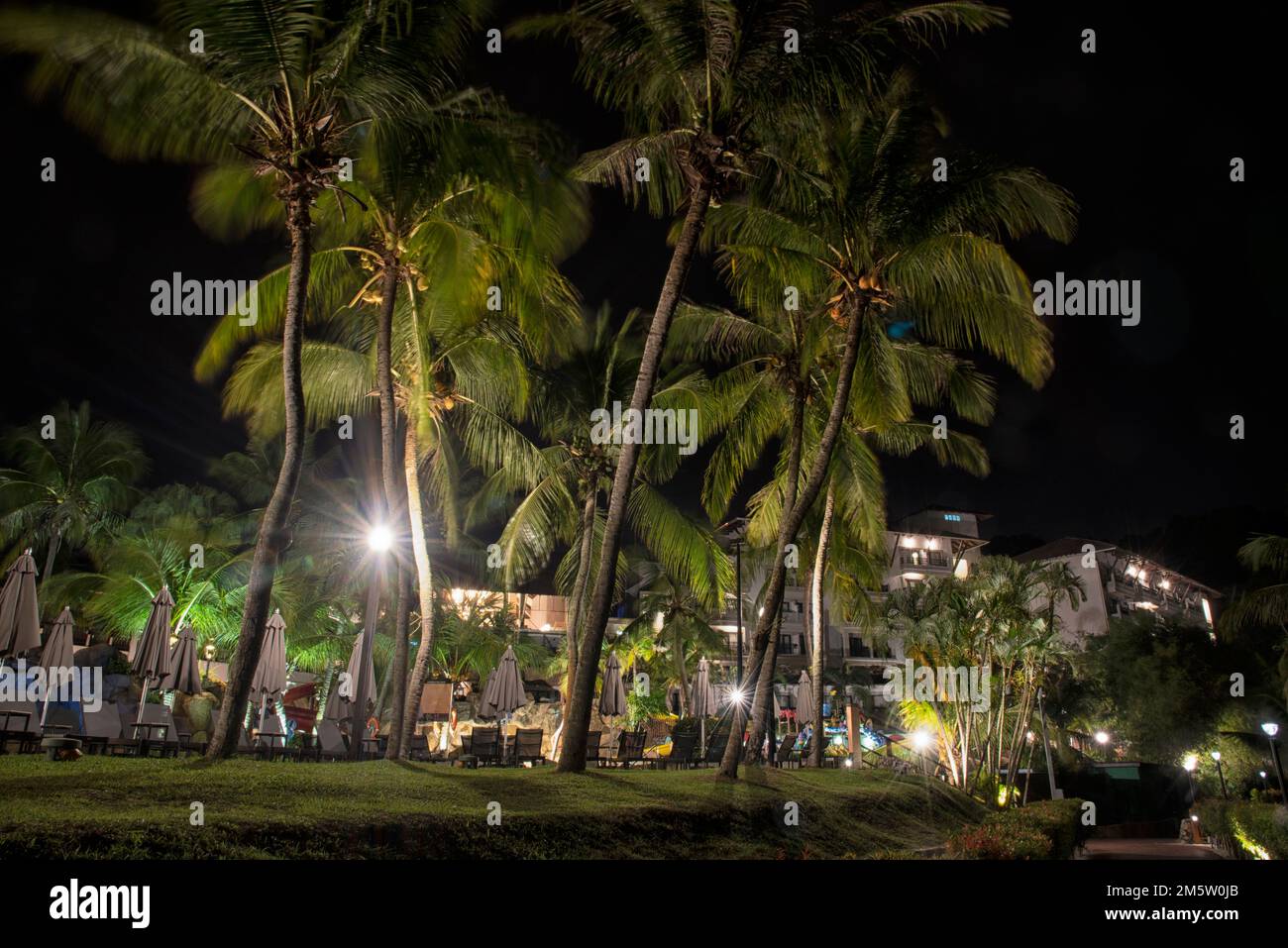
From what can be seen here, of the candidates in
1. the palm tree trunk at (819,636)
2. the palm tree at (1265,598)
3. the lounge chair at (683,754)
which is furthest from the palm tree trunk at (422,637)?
the palm tree at (1265,598)

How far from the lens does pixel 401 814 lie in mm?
7836

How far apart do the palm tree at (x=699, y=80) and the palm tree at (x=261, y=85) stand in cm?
243

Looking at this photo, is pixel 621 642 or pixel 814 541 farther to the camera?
pixel 621 642

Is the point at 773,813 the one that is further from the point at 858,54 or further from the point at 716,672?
the point at 716,672

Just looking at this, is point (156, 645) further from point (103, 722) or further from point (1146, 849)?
point (1146, 849)

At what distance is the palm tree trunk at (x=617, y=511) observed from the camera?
11961 mm

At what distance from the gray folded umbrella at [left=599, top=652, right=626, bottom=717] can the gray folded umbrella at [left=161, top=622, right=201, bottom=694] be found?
33.1 ft

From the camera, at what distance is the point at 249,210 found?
14680 mm

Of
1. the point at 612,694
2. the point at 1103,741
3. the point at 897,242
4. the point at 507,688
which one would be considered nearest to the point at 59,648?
the point at 507,688

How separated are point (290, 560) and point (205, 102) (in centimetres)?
2947

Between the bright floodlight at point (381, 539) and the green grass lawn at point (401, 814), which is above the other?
the bright floodlight at point (381, 539)

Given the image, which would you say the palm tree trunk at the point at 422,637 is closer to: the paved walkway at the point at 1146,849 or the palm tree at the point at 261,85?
the palm tree at the point at 261,85
